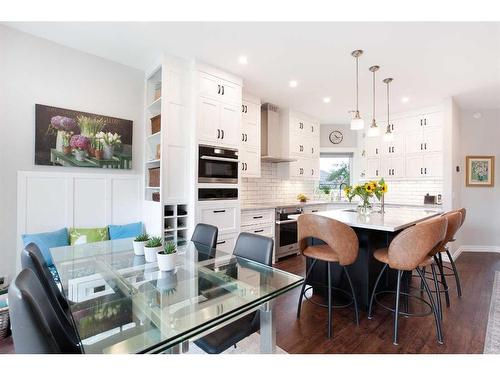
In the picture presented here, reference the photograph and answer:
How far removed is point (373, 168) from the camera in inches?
210

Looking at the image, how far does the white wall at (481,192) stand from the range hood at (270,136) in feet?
11.9

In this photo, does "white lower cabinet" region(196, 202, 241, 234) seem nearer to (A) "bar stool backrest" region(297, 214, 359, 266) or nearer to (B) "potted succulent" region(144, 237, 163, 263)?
(B) "potted succulent" region(144, 237, 163, 263)

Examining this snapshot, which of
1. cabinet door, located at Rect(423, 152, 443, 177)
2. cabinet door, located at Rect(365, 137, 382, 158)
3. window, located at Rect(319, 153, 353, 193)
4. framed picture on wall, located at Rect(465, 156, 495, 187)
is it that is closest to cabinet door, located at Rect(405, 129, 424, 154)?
cabinet door, located at Rect(423, 152, 443, 177)

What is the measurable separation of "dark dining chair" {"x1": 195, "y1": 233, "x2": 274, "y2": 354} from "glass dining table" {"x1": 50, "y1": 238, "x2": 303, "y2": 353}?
0.07 metres

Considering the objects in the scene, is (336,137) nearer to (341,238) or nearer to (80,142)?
(341,238)

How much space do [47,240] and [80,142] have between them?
1.11 metres

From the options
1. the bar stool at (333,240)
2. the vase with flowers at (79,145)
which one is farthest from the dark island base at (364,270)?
the vase with flowers at (79,145)

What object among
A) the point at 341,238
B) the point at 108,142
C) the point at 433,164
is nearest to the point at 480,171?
the point at 433,164

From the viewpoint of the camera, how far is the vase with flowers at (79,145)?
2846 mm

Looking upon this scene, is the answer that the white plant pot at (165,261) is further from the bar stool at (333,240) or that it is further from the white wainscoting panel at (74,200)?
the white wainscoting panel at (74,200)

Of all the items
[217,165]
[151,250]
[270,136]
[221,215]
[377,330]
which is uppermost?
[270,136]

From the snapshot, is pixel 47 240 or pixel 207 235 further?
pixel 47 240
